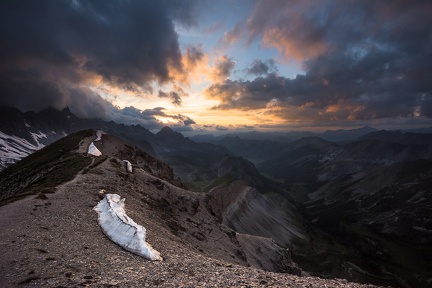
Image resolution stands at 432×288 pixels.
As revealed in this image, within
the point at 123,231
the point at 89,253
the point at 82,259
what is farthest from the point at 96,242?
the point at 82,259

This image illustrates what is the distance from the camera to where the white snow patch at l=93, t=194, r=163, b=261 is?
26406 mm

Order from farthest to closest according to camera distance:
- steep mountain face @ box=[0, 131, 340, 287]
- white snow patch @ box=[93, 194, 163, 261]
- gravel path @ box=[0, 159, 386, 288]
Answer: white snow patch @ box=[93, 194, 163, 261] → steep mountain face @ box=[0, 131, 340, 287] → gravel path @ box=[0, 159, 386, 288]

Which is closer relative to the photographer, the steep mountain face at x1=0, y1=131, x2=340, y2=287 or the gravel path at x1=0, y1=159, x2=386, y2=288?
the gravel path at x1=0, y1=159, x2=386, y2=288

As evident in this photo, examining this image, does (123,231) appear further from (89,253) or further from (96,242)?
(89,253)

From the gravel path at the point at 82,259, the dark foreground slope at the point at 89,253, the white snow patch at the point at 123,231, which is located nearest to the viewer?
the gravel path at the point at 82,259

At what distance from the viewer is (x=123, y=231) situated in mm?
30172

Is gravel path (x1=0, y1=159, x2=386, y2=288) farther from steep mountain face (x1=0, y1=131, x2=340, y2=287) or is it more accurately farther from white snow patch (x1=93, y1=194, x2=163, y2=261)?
white snow patch (x1=93, y1=194, x2=163, y2=261)

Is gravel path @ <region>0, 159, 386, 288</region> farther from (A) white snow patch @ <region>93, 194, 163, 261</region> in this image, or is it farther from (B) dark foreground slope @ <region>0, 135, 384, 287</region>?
(A) white snow patch @ <region>93, 194, 163, 261</region>

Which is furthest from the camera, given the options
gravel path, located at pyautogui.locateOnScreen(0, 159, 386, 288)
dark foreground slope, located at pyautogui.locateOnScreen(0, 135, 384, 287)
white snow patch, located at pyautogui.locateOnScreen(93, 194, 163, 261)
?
white snow patch, located at pyautogui.locateOnScreen(93, 194, 163, 261)

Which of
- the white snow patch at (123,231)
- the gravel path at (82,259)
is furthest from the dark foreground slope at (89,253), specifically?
the white snow patch at (123,231)

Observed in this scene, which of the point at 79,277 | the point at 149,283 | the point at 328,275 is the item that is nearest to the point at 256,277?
the point at 149,283

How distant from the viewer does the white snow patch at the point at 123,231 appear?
26.4 meters

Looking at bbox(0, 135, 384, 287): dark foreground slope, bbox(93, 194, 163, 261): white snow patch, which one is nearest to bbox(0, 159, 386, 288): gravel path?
bbox(0, 135, 384, 287): dark foreground slope

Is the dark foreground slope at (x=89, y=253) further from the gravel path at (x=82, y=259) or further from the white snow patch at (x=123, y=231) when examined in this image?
the white snow patch at (x=123, y=231)
